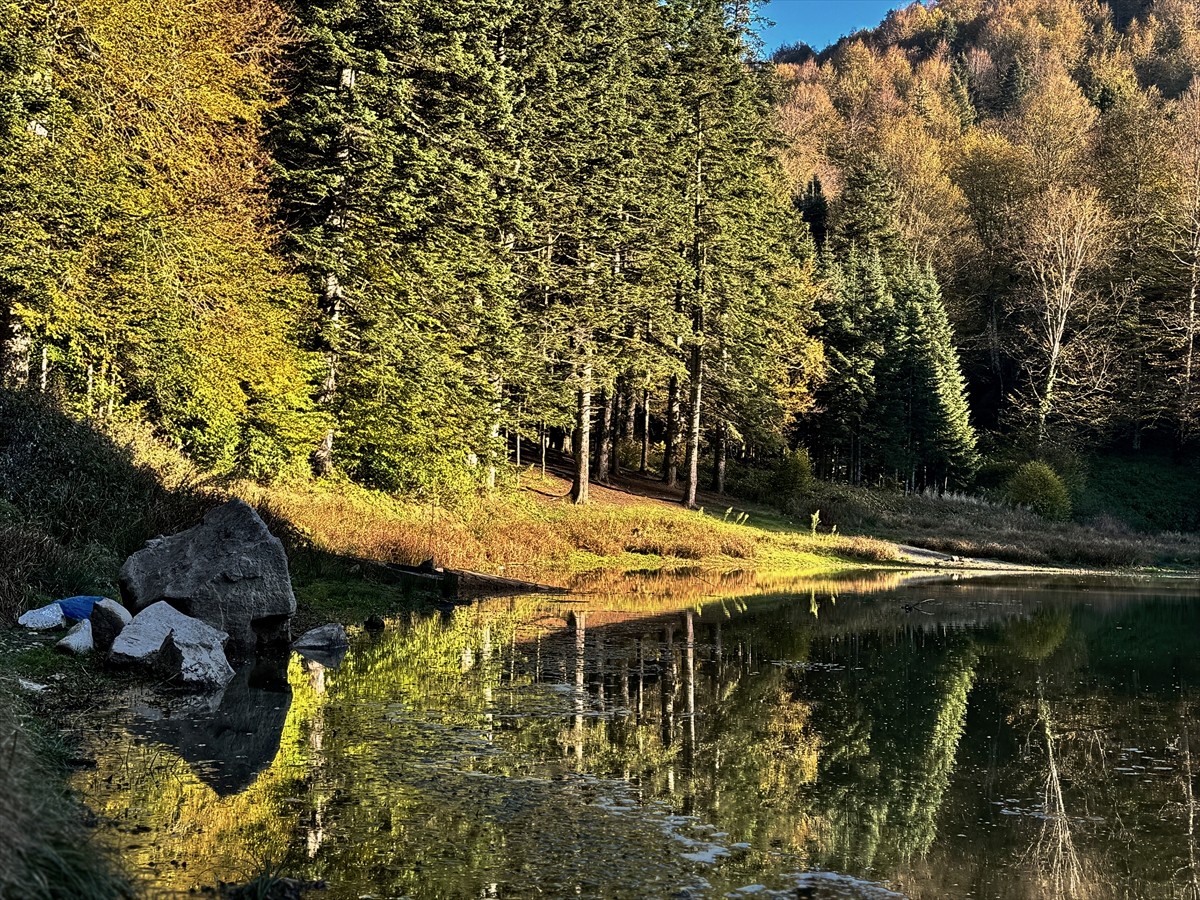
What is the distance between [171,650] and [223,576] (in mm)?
1881

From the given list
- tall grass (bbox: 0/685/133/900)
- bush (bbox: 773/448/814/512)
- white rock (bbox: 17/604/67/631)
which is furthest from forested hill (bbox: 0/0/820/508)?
tall grass (bbox: 0/685/133/900)

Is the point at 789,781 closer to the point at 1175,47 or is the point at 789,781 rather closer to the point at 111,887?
→ the point at 111,887

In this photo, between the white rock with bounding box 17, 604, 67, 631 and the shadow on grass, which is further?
the shadow on grass

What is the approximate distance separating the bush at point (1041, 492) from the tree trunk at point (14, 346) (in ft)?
138

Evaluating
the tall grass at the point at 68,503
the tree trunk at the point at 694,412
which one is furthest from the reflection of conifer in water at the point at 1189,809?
the tree trunk at the point at 694,412

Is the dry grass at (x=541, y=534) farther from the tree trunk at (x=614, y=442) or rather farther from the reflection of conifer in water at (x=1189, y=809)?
the reflection of conifer in water at (x=1189, y=809)

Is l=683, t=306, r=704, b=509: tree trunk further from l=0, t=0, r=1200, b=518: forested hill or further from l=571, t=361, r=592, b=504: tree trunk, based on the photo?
l=571, t=361, r=592, b=504: tree trunk

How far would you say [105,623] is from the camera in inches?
420

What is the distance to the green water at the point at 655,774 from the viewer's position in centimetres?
608

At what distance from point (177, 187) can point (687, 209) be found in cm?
2116

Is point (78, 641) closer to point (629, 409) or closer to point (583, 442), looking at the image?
point (583, 442)

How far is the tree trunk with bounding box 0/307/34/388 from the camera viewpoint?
60.2ft

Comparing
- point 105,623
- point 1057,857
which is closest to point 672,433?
point 105,623

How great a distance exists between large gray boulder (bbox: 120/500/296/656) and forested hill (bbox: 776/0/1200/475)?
46.9 meters
